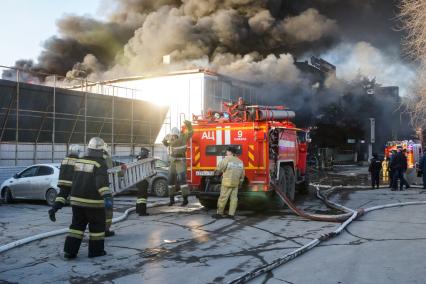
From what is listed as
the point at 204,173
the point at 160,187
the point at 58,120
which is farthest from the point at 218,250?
the point at 58,120

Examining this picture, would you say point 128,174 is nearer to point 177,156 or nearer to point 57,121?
point 177,156

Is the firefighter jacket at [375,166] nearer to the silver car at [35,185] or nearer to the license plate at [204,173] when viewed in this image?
the license plate at [204,173]

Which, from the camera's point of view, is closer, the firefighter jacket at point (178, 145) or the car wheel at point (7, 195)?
the firefighter jacket at point (178, 145)

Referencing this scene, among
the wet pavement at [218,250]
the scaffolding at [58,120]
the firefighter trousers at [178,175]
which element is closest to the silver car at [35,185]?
the wet pavement at [218,250]

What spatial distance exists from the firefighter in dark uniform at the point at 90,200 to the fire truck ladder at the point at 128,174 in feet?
5.23

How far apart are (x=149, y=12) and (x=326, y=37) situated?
1103cm

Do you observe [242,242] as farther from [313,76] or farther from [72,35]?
[72,35]

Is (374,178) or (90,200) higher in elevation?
(90,200)

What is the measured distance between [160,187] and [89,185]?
7.48 m

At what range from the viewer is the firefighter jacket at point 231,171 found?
326 inches

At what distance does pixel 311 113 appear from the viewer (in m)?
21.4

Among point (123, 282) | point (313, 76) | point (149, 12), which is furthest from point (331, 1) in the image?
point (123, 282)

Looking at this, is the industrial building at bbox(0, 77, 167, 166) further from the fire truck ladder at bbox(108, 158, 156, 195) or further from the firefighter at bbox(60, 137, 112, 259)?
the firefighter at bbox(60, 137, 112, 259)

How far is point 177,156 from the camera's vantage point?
32.0 ft
